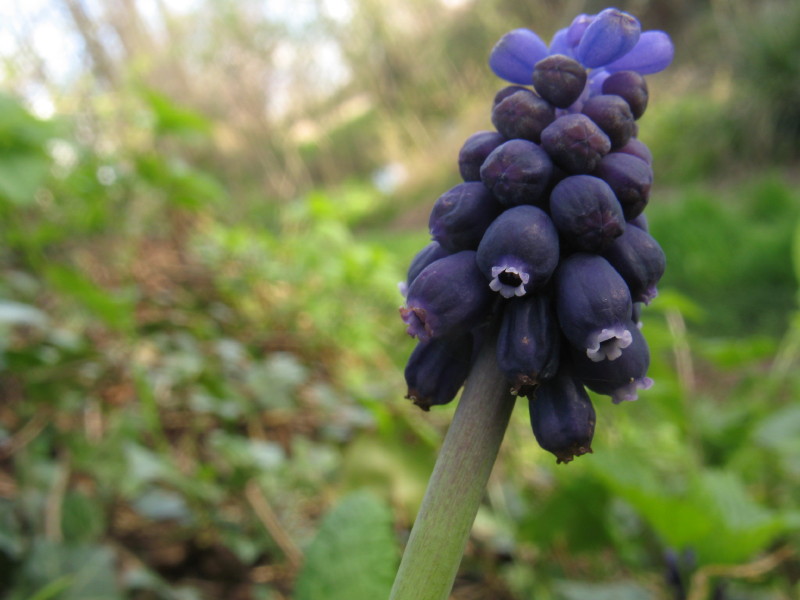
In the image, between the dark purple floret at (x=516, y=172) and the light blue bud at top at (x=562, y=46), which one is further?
the light blue bud at top at (x=562, y=46)

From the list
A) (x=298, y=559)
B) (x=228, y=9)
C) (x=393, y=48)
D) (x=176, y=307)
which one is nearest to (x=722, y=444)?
(x=298, y=559)

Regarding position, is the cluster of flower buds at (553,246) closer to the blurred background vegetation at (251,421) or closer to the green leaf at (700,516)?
the blurred background vegetation at (251,421)

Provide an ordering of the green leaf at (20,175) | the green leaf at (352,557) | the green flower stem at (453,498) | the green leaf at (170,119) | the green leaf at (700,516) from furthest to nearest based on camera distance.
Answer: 1. the green leaf at (170,119)
2. the green leaf at (20,175)
3. the green leaf at (700,516)
4. the green leaf at (352,557)
5. the green flower stem at (453,498)

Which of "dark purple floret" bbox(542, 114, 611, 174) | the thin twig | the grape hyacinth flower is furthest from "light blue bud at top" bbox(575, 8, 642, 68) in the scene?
the thin twig

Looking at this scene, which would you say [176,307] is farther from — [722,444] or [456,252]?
[456,252]

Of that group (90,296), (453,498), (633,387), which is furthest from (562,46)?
(90,296)

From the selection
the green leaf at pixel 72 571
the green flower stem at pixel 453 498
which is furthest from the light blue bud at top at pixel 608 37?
the green leaf at pixel 72 571

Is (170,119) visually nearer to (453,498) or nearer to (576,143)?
(576,143)
